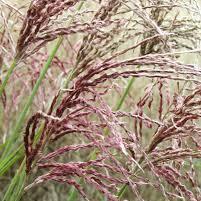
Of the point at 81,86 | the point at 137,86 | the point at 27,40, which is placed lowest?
the point at 81,86

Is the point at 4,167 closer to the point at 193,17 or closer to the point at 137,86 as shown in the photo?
the point at 193,17

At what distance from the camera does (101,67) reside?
0.88 m

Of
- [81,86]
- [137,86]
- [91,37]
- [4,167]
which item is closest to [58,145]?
[137,86]

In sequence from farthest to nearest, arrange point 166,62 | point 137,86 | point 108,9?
point 137,86 → point 108,9 → point 166,62

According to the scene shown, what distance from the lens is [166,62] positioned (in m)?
0.83

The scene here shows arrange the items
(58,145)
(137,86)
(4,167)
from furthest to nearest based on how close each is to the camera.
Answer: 1. (137,86)
2. (58,145)
3. (4,167)

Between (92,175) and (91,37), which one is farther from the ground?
(91,37)

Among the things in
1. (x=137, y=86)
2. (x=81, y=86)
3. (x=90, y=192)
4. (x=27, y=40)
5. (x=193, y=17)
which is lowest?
(x=90, y=192)

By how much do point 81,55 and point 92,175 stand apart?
0.29 meters

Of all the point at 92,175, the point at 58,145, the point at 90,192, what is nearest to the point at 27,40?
the point at 92,175

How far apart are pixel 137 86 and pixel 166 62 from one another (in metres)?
2.68

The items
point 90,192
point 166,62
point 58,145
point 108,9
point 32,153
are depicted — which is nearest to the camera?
point 166,62

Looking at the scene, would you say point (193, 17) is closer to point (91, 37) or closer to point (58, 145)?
point (91, 37)

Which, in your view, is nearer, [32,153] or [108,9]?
[32,153]
